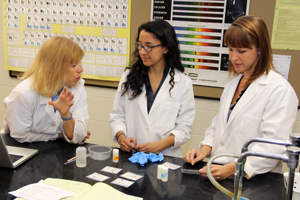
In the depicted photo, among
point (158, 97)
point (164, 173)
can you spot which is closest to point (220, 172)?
point (164, 173)

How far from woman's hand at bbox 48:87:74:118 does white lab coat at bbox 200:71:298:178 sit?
0.88 m

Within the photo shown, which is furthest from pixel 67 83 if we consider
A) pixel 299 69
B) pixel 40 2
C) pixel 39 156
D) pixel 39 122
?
pixel 299 69

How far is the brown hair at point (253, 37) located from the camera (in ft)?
4.58

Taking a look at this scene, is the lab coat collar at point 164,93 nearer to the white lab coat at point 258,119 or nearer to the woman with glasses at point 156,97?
the woman with glasses at point 156,97

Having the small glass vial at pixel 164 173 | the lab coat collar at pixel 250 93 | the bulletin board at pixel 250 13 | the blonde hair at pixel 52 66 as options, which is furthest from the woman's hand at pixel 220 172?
the bulletin board at pixel 250 13

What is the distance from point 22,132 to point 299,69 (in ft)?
7.40

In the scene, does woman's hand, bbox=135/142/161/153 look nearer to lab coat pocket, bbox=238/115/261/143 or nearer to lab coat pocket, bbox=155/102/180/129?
lab coat pocket, bbox=155/102/180/129

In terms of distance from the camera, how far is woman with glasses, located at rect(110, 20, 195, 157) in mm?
1866

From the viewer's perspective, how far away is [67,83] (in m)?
1.83

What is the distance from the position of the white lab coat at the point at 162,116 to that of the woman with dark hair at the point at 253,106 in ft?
1.13

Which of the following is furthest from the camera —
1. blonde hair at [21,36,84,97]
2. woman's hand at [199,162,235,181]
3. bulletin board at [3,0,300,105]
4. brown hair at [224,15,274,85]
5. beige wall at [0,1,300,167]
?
beige wall at [0,1,300,167]

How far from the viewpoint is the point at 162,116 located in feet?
6.26

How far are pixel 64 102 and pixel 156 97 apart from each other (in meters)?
0.65

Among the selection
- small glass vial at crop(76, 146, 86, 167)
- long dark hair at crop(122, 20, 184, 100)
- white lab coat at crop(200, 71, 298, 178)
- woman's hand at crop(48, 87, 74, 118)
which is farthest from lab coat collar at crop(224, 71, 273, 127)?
woman's hand at crop(48, 87, 74, 118)
